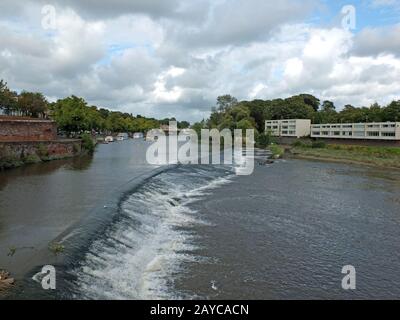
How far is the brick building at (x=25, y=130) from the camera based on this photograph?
115ft

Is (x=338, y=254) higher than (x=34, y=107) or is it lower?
lower

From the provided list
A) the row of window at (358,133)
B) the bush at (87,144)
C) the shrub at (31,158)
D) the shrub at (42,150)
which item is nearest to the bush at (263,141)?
the row of window at (358,133)

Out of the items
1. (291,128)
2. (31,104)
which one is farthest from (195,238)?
(291,128)

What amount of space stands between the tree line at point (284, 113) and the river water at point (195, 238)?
2211 inches

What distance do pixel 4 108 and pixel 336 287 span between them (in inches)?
2308

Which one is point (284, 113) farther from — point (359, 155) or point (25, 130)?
point (25, 130)

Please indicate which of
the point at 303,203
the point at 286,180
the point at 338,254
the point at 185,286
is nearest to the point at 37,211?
the point at 185,286

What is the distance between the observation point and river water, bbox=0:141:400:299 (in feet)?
34.5

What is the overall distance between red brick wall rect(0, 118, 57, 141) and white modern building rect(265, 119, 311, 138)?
62115 millimetres

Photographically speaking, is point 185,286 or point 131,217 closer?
point 185,286

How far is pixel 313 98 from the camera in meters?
125

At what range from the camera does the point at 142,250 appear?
13391 millimetres

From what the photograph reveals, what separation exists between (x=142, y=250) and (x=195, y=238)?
2.45 meters

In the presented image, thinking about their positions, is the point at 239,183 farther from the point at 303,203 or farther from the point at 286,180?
the point at 303,203
